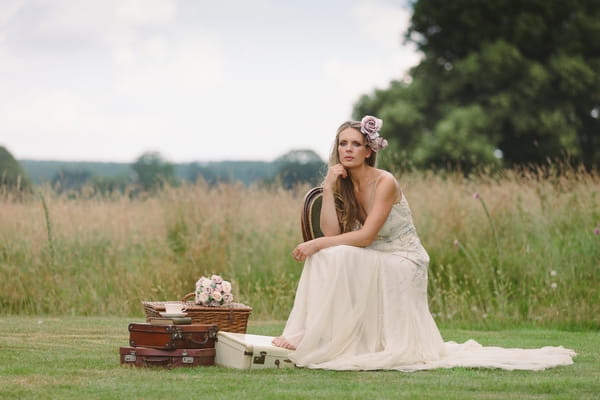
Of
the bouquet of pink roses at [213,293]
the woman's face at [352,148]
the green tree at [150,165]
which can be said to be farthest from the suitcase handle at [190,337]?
the green tree at [150,165]

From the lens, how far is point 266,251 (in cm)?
1095

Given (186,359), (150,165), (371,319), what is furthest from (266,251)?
(150,165)

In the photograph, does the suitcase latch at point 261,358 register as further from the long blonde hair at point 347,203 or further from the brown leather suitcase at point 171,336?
the long blonde hair at point 347,203

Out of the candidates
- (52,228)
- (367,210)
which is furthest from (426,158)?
(367,210)

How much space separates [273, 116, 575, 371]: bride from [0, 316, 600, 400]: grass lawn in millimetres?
221

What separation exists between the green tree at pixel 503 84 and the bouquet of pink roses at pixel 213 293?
17438mm

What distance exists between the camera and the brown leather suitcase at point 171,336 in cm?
579

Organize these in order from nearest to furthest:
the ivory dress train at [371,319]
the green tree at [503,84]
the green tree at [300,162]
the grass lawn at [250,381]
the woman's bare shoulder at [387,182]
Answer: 1. the grass lawn at [250,381]
2. the ivory dress train at [371,319]
3. the woman's bare shoulder at [387,182]
4. the green tree at [300,162]
5. the green tree at [503,84]

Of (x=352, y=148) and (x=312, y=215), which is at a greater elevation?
(x=352, y=148)

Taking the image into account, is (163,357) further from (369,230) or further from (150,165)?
(150,165)

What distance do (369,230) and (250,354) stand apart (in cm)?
110

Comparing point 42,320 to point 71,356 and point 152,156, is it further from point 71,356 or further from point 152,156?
point 152,156

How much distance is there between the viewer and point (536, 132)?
24844mm

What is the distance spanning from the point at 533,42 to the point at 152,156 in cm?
1022
